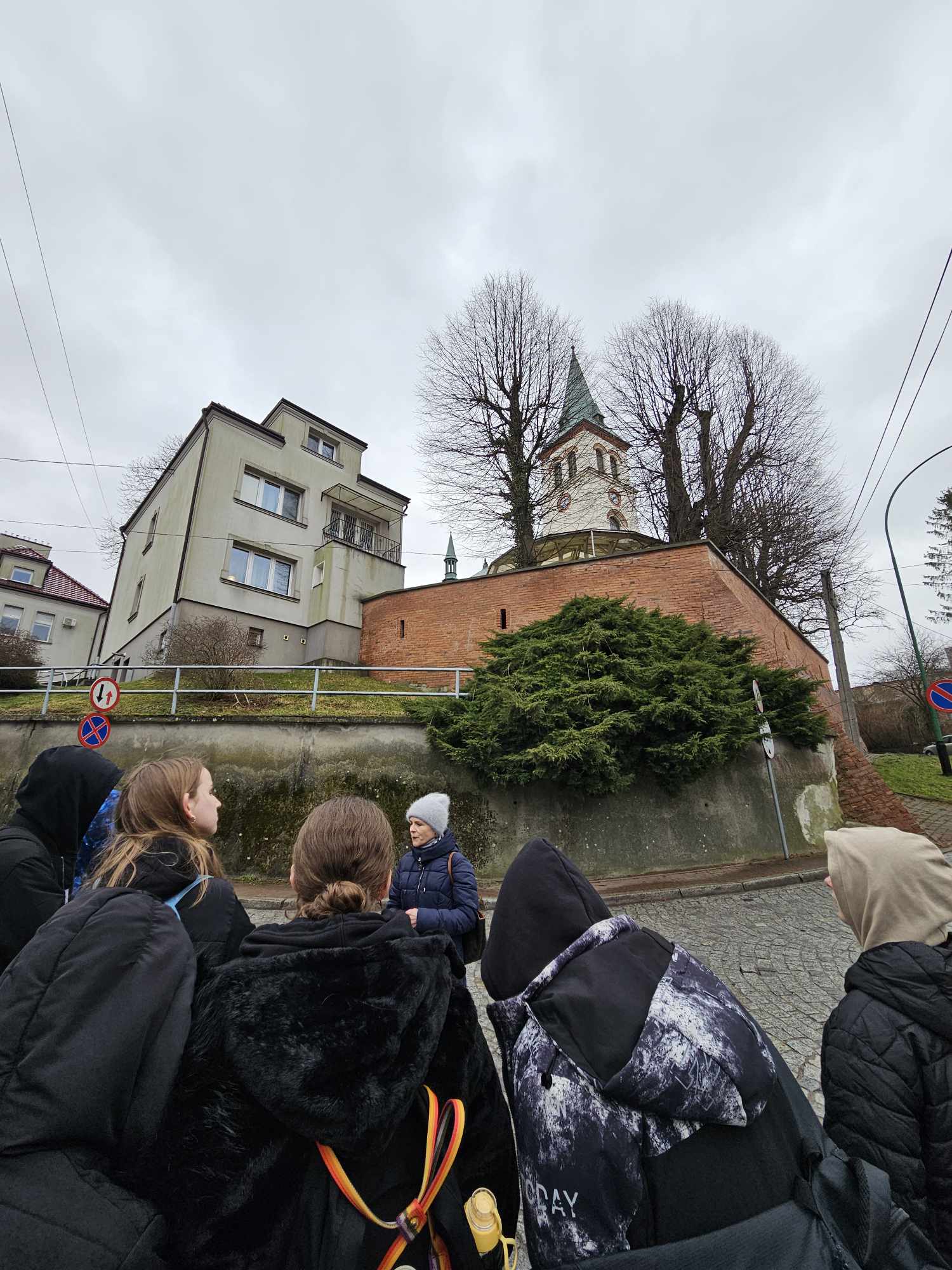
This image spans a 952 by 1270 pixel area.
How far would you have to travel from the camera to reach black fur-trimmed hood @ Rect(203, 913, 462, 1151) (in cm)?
110

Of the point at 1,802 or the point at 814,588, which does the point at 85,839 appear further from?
the point at 814,588

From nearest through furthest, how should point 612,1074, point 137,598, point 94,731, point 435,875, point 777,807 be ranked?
point 612,1074 → point 435,875 → point 94,731 → point 777,807 → point 137,598

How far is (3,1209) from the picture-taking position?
2.99 feet

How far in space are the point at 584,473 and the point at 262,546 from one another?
39.2ft

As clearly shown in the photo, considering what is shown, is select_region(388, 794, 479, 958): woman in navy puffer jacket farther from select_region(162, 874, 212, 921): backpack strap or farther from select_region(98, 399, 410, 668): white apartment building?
select_region(98, 399, 410, 668): white apartment building

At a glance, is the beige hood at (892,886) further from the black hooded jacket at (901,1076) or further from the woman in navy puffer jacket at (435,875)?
the woman in navy puffer jacket at (435,875)

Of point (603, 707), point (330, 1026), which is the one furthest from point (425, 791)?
point (330, 1026)

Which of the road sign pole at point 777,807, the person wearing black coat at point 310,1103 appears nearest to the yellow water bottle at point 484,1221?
the person wearing black coat at point 310,1103

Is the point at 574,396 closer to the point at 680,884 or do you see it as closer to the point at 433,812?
the point at 680,884

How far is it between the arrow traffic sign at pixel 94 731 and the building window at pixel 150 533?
48.0ft

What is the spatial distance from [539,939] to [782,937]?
5906 millimetres

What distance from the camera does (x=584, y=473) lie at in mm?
20969

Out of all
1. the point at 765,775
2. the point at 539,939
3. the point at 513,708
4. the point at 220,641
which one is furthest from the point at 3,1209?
the point at 220,641

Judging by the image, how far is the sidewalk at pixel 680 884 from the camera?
7.42m
